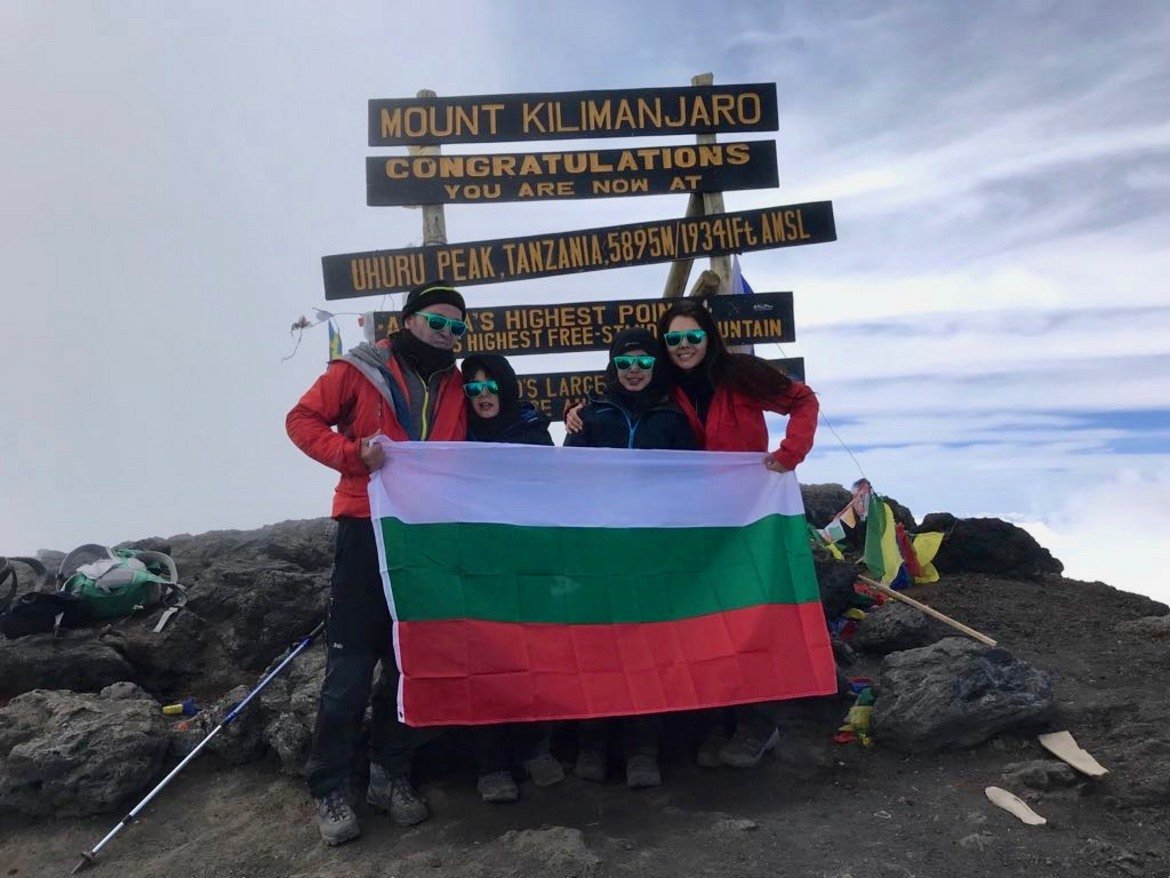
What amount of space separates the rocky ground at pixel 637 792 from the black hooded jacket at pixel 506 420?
183cm

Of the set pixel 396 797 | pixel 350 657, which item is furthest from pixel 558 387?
pixel 396 797

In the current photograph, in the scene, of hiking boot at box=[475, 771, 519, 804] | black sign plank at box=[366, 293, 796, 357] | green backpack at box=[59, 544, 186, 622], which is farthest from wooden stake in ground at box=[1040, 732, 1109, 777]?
green backpack at box=[59, 544, 186, 622]

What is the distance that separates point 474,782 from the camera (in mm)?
5125

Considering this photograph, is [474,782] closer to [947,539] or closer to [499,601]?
[499,601]

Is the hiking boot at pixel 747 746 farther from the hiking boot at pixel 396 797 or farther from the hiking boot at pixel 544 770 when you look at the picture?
the hiking boot at pixel 396 797

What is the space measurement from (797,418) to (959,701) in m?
1.90

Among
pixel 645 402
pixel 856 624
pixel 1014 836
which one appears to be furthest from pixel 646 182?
pixel 1014 836

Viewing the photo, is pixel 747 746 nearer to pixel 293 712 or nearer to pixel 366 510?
pixel 366 510

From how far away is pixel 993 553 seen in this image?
997 centimetres

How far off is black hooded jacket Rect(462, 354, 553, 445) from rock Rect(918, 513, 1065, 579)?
6.32 meters

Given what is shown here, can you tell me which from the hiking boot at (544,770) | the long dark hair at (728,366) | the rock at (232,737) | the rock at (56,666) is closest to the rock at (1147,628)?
the long dark hair at (728,366)

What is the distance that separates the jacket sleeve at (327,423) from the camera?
183 inches

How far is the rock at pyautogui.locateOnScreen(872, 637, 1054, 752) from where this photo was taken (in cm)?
522

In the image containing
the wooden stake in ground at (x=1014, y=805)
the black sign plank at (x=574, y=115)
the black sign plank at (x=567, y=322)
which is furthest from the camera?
the black sign plank at (x=567, y=322)
